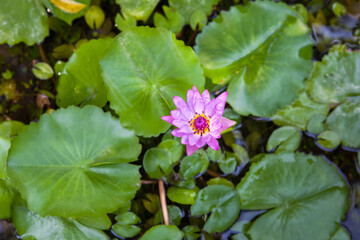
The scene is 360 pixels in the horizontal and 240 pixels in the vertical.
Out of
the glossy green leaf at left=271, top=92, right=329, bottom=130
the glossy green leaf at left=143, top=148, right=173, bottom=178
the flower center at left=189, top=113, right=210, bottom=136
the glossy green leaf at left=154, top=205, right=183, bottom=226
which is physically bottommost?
the glossy green leaf at left=154, top=205, right=183, bottom=226

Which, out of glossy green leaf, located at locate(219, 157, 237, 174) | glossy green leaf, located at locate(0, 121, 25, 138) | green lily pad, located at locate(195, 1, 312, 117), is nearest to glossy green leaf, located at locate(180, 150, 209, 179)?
glossy green leaf, located at locate(219, 157, 237, 174)

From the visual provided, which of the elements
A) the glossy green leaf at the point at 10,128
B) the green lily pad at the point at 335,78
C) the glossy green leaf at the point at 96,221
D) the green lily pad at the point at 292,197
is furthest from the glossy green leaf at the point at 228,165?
the glossy green leaf at the point at 10,128

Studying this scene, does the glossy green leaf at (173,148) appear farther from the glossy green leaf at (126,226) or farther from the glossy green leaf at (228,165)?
the glossy green leaf at (126,226)

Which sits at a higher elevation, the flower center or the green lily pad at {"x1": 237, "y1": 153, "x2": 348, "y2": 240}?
the flower center

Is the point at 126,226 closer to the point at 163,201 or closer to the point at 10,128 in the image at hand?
the point at 163,201

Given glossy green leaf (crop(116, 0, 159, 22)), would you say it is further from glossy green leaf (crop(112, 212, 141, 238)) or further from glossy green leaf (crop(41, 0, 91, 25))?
glossy green leaf (crop(112, 212, 141, 238))
